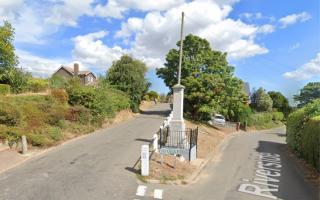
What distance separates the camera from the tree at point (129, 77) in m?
36.4

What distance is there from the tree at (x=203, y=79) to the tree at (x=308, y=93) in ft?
134

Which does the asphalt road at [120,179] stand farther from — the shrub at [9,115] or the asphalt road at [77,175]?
the shrub at [9,115]

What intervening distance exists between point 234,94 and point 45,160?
2530 cm

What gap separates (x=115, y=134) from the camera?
21984 millimetres

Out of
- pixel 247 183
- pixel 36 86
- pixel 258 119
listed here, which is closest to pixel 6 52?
pixel 36 86

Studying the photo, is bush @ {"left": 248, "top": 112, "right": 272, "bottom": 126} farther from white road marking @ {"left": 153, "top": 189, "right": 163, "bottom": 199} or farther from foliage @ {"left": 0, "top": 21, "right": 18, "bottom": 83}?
white road marking @ {"left": 153, "top": 189, "right": 163, "bottom": 199}

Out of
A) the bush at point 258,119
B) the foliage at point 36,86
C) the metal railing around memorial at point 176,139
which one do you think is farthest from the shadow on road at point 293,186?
the bush at point 258,119

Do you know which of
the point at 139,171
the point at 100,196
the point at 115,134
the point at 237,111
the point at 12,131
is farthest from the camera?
the point at 237,111

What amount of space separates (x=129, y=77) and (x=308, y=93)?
5070 centimetres

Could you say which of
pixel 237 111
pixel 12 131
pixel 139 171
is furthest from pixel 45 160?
pixel 237 111

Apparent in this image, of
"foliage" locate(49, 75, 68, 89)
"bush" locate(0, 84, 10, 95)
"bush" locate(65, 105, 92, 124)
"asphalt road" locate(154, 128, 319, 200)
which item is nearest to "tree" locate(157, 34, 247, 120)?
"foliage" locate(49, 75, 68, 89)

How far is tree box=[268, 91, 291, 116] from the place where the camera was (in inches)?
2729

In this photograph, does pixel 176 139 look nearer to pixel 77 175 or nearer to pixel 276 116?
pixel 77 175

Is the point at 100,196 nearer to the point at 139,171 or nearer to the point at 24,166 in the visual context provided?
the point at 139,171
